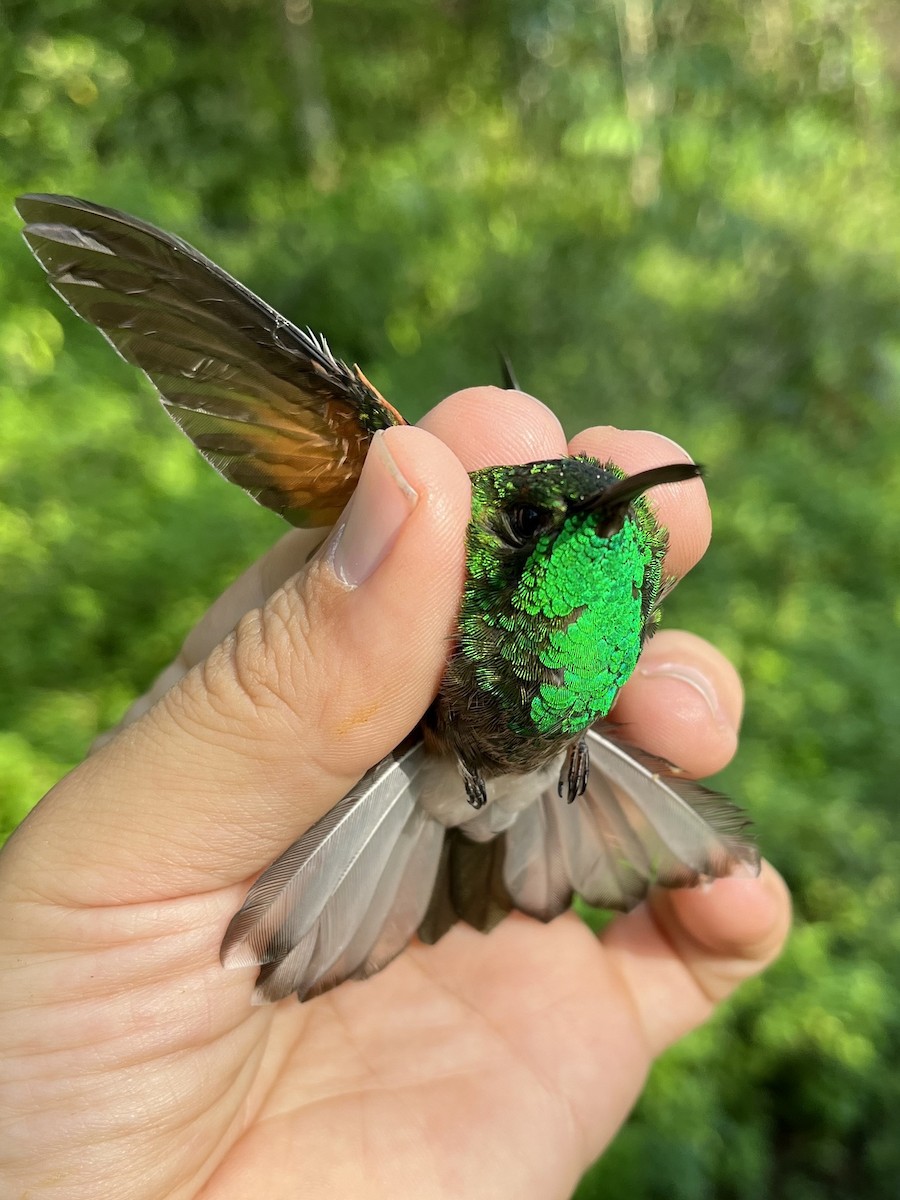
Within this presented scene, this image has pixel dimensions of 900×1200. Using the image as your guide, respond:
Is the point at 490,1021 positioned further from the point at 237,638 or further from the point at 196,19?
the point at 196,19

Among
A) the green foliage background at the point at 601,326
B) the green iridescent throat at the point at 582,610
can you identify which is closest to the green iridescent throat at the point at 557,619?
the green iridescent throat at the point at 582,610

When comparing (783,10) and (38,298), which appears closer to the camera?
(38,298)

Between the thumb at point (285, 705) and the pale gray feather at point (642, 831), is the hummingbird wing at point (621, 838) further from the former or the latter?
the thumb at point (285, 705)

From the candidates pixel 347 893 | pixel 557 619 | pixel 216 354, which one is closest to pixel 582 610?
pixel 557 619

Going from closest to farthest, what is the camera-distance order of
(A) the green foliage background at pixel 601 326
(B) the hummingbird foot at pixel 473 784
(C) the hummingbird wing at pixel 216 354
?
(C) the hummingbird wing at pixel 216 354, (B) the hummingbird foot at pixel 473 784, (A) the green foliage background at pixel 601 326

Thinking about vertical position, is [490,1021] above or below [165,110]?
below

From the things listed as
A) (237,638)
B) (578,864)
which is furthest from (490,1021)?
(237,638)

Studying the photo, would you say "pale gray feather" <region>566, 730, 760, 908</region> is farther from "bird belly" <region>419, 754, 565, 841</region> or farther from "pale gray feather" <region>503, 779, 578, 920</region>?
"bird belly" <region>419, 754, 565, 841</region>
